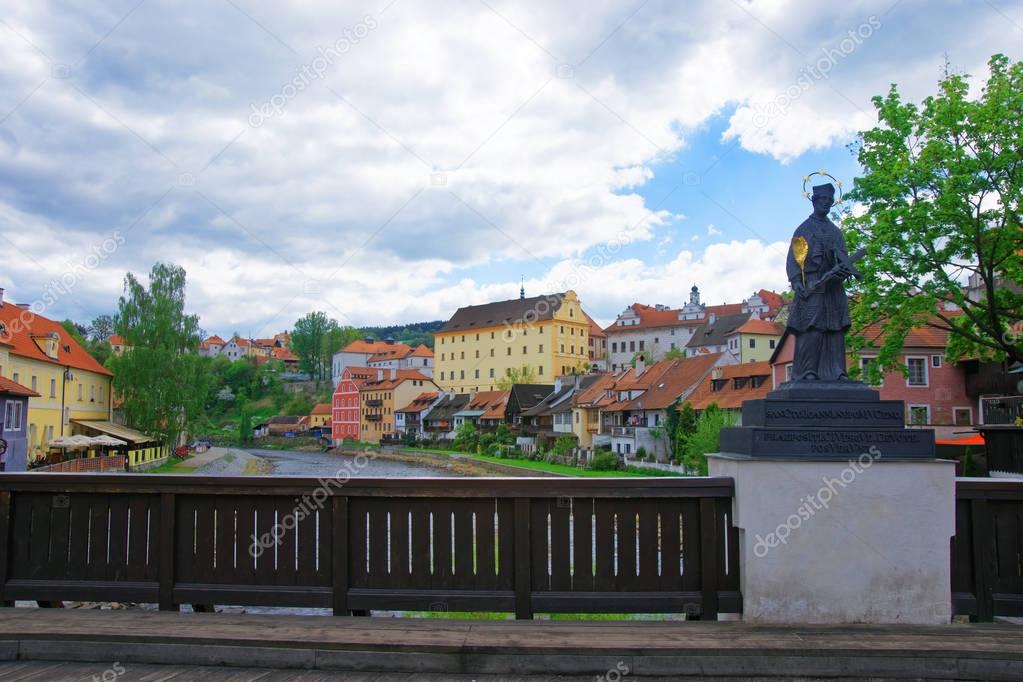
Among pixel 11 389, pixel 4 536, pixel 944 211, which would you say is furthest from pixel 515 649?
pixel 11 389

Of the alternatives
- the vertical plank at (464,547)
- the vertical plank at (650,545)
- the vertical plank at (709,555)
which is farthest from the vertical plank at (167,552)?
the vertical plank at (709,555)

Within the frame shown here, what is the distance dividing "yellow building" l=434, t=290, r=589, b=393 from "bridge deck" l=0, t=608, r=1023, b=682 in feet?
356

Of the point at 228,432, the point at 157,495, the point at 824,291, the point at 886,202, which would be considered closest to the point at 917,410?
the point at 886,202

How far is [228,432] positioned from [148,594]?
130576mm

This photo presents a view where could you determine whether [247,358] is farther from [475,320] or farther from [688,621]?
[688,621]

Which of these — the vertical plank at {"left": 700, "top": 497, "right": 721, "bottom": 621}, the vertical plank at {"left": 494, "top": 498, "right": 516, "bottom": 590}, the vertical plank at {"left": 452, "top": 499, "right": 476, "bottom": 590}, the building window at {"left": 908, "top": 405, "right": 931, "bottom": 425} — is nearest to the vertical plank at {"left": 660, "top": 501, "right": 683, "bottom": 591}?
the vertical plank at {"left": 700, "top": 497, "right": 721, "bottom": 621}

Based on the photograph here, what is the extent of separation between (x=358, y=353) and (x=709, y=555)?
6133 inches

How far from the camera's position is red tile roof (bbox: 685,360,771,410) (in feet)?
170

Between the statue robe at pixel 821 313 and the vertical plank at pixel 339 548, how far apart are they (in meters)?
3.94

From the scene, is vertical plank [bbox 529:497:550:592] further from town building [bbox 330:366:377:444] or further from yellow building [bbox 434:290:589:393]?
town building [bbox 330:366:377:444]

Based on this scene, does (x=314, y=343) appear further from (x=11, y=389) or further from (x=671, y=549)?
(x=671, y=549)

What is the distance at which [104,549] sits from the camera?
649 centimetres

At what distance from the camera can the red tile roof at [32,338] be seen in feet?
142

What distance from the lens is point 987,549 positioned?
6.20 metres
